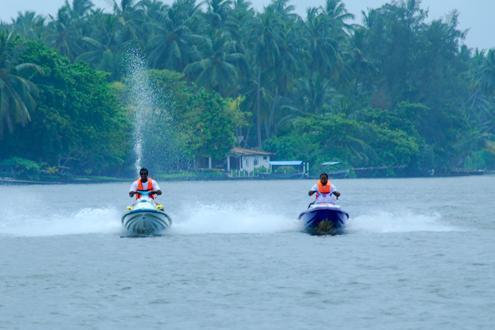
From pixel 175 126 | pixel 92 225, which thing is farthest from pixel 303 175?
pixel 92 225

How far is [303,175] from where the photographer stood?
402 feet

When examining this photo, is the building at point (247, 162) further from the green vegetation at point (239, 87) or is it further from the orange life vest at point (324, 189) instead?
the orange life vest at point (324, 189)

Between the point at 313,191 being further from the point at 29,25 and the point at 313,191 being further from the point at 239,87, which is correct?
the point at 29,25

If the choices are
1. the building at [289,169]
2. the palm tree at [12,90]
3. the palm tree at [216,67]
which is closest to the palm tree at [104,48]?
the palm tree at [216,67]

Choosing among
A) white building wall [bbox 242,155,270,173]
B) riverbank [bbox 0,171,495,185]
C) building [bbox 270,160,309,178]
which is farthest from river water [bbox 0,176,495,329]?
white building wall [bbox 242,155,270,173]

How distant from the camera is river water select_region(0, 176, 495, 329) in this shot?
2169 centimetres

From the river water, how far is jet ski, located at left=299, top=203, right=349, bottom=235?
1.27 feet

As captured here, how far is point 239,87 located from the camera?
127562mm

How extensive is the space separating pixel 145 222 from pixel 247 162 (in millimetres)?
88228

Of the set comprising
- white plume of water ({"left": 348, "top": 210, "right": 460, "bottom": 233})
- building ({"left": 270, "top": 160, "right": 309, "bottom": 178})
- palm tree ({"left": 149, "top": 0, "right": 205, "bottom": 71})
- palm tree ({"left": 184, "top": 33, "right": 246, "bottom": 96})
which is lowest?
white plume of water ({"left": 348, "top": 210, "right": 460, "bottom": 233})

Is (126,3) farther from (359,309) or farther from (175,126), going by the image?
(359,309)

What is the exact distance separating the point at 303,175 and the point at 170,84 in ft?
58.9

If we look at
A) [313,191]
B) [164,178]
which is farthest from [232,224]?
[164,178]

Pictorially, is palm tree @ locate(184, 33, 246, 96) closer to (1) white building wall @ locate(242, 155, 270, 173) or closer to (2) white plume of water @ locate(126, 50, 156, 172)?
(2) white plume of water @ locate(126, 50, 156, 172)
